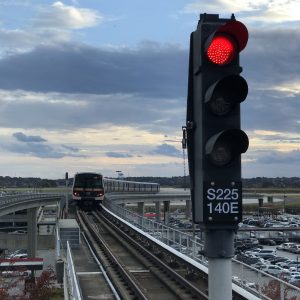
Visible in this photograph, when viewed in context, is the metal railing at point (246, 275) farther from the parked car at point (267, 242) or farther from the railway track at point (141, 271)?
the parked car at point (267, 242)

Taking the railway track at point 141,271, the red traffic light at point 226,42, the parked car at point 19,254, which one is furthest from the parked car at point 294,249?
the red traffic light at point 226,42

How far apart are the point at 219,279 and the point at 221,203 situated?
1.82 ft

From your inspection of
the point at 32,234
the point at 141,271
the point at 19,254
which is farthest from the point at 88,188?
the point at 141,271

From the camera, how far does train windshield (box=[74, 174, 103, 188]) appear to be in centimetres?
5794

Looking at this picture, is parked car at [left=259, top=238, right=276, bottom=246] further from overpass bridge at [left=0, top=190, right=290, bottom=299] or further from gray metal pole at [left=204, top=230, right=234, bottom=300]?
gray metal pole at [left=204, top=230, right=234, bottom=300]

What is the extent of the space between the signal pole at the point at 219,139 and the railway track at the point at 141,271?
12.4 meters

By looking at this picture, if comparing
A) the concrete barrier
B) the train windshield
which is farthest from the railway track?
the concrete barrier

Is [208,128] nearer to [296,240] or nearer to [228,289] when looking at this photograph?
[228,289]

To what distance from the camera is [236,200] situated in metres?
4.30

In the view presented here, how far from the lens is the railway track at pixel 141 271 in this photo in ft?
60.1

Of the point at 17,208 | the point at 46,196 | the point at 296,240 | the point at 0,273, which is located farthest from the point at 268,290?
the point at 296,240

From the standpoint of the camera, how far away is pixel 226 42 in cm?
436

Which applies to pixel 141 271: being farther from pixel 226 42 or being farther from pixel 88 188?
pixel 88 188

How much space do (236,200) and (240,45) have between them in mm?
1153
